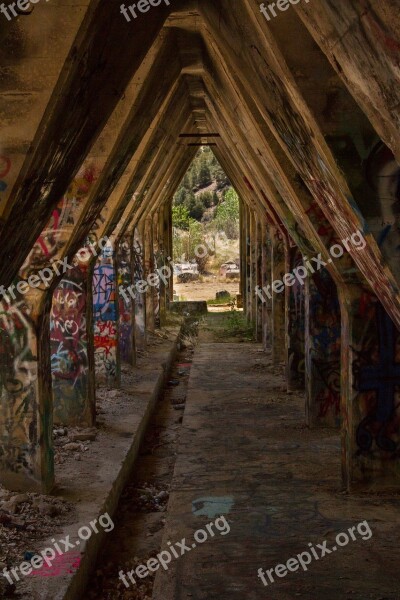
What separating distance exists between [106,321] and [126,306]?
9.30ft

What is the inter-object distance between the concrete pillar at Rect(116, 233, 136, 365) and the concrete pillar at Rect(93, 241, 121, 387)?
218 cm

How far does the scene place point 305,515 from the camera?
895 centimetres

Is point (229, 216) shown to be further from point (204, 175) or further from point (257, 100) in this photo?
point (257, 100)

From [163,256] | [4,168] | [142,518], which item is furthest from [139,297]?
[4,168]

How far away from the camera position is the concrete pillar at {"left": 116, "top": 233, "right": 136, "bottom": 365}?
1912cm

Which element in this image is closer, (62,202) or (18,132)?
(18,132)

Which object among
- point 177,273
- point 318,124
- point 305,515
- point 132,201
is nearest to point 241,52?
point 318,124

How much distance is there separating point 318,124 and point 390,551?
4642 millimetres

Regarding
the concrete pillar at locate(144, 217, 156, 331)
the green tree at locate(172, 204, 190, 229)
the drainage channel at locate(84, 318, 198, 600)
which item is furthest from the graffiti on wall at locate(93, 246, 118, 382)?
the green tree at locate(172, 204, 190, 229)

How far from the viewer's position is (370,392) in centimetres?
931

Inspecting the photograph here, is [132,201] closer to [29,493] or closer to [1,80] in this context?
[29,493]

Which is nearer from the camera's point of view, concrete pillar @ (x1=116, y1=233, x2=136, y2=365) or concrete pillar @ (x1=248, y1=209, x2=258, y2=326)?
concrete pillar @ (x1=116, y1=233, x2=136, y2=365)

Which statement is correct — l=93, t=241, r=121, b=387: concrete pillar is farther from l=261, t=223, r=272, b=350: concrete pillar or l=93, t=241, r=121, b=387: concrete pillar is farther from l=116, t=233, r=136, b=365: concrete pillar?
l=261, t=223, r=272, b=350: concrete pillar

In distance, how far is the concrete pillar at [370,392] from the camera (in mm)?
9250
